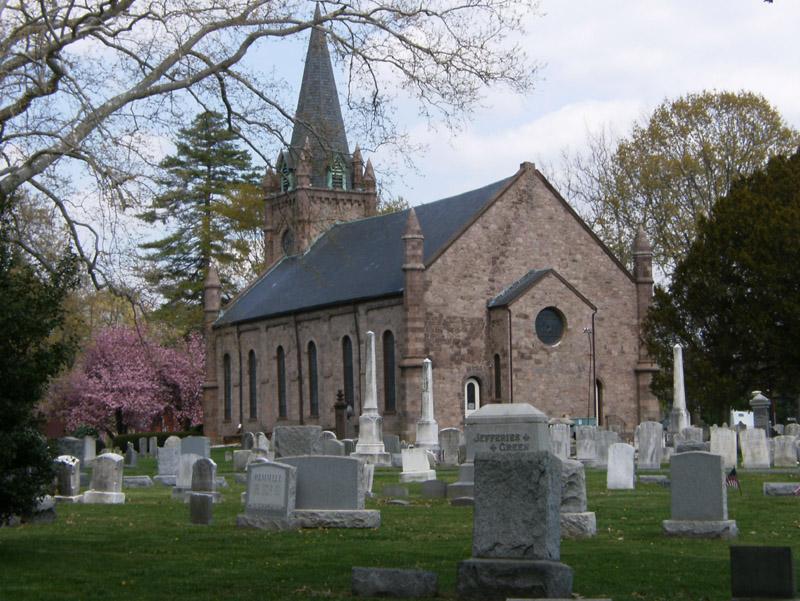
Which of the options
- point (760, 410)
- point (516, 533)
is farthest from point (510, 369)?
point (516, 533)

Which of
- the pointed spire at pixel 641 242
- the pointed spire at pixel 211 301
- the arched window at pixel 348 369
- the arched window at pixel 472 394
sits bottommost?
the arched window at pixel 472 394

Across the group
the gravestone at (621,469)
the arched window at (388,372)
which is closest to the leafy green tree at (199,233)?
the arched window at (388,372)

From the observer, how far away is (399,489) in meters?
23.3

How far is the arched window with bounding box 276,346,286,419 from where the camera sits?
202 ft

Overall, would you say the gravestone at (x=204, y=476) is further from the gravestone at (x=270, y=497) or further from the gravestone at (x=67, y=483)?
the gravestone at (x=270, y=497)

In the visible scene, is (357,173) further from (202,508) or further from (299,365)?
(202,508)

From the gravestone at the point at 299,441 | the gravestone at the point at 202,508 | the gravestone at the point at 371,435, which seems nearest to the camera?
the gravestone at the point at 202,508

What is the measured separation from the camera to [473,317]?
52719 mm

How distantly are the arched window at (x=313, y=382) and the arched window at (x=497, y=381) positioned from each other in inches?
385

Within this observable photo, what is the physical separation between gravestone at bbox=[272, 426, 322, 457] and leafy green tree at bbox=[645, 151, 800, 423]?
24.9m

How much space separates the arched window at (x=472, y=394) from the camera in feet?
171

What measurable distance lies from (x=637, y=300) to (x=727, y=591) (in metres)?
44.9

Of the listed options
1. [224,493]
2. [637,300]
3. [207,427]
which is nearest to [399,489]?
[224,493]

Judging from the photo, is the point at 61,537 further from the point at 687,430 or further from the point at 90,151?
the point at 687,430
